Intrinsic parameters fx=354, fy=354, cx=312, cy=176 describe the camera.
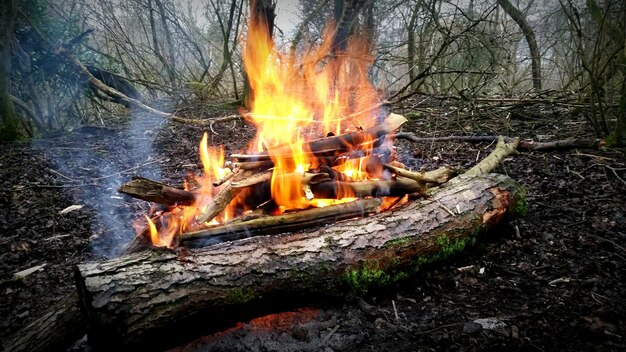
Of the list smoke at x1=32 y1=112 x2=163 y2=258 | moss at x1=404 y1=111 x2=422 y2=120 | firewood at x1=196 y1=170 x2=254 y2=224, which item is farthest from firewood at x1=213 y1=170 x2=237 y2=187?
moss at x1=404 y1=111 x2=422 y2=120

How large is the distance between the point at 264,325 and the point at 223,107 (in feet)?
22.3

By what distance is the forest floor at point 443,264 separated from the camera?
194cm

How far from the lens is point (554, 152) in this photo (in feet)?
14.8

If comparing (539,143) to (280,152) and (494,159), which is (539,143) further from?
(280,152)

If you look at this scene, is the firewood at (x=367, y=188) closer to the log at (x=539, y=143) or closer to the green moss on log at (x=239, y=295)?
the green moss on log at (x=239, y=295)

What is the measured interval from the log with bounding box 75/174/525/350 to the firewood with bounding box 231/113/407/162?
2.18 feet

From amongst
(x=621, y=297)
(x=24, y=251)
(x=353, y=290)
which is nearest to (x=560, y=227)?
(x=621, y=297)

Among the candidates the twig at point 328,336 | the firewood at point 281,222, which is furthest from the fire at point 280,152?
the twig at point 328,336

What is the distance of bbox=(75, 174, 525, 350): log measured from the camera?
5.66 ft

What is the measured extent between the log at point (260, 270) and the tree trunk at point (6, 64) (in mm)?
5670

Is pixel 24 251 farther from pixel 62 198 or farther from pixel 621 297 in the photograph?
pixel 621 297

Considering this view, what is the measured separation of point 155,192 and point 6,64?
5147 mm

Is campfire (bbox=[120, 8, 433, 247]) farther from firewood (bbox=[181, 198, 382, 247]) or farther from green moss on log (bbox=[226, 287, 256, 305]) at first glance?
green moss on log (bbox=[226, 287, 256, 305])

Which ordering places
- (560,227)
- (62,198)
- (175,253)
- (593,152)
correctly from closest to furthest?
(175,253), (560,227), (62,198), (593,152)
